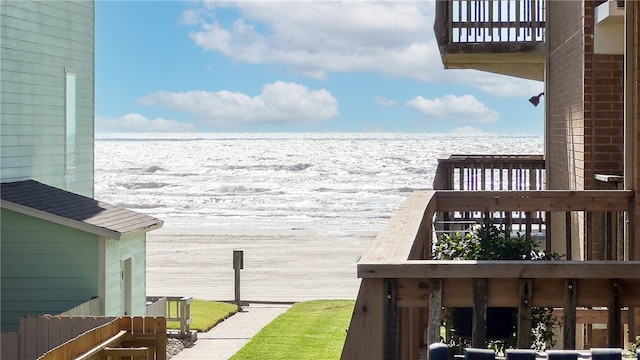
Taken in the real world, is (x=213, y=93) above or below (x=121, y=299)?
above

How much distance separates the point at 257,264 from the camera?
105 ft

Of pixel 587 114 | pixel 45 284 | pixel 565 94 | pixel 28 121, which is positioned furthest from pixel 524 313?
pixel 28 121

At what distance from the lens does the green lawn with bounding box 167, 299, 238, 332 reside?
18.2 meters

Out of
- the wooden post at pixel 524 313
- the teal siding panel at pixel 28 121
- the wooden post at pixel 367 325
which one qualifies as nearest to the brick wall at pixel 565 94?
the wooden post at pixel 524 313

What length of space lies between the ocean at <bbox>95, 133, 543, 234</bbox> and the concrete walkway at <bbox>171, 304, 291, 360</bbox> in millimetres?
4721

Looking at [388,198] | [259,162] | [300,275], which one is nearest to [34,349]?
[300,275]

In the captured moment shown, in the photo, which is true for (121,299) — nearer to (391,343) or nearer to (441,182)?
(441,182)

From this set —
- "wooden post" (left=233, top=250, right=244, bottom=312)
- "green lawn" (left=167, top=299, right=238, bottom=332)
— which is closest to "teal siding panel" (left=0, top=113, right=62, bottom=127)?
"green lawn" (left=167, top=299, right=238, bottom=332)

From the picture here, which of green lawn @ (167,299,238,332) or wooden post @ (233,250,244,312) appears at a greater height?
wooden post @ (233,250,244,312)

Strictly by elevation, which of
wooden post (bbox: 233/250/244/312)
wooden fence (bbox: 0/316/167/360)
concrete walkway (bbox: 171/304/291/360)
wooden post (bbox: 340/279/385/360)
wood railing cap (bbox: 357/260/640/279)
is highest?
wood railing cap (bbox: 357/260/640/279)

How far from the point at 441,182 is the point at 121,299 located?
521 centimetres

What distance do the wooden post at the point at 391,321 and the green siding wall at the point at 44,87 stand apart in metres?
12.2

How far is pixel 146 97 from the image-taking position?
16938 cm

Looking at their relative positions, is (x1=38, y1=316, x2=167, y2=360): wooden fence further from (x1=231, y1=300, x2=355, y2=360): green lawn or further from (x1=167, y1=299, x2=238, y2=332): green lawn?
(x1=167, y1=299, x2=238, y2=332): green lawn
